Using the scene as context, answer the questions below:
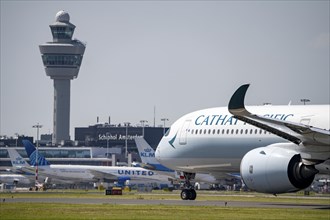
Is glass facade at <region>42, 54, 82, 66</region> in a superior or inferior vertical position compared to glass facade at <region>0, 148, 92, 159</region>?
superior

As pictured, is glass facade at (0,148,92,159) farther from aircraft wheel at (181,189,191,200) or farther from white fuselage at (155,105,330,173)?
aircraft wheel at (181,189,191,200)

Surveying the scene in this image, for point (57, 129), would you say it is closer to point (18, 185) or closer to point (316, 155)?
point (18, 185)

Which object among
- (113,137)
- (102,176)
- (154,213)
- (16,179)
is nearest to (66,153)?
(113,137)

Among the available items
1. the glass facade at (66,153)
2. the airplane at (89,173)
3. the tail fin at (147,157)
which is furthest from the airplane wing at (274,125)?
the glass facade at (66,153)

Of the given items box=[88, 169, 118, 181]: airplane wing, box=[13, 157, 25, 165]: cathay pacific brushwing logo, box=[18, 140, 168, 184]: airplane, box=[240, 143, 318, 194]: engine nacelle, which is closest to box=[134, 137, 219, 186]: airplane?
box=[18, 140, 168, 184]: airplane

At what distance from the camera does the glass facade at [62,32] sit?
19175cm

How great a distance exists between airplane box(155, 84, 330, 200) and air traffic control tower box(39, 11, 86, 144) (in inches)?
5720

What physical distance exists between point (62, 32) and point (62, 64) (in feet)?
23.2

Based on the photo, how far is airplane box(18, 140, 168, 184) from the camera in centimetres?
10550

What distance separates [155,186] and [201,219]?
70597 mm

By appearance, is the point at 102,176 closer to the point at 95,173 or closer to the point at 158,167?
the point at 95,173

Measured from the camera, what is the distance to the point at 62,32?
192125 mm

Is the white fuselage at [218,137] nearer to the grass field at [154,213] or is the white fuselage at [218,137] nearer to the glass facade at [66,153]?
the grass field at [154,213]

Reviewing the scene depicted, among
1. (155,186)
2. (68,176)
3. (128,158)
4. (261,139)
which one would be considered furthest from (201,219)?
(128,158)
